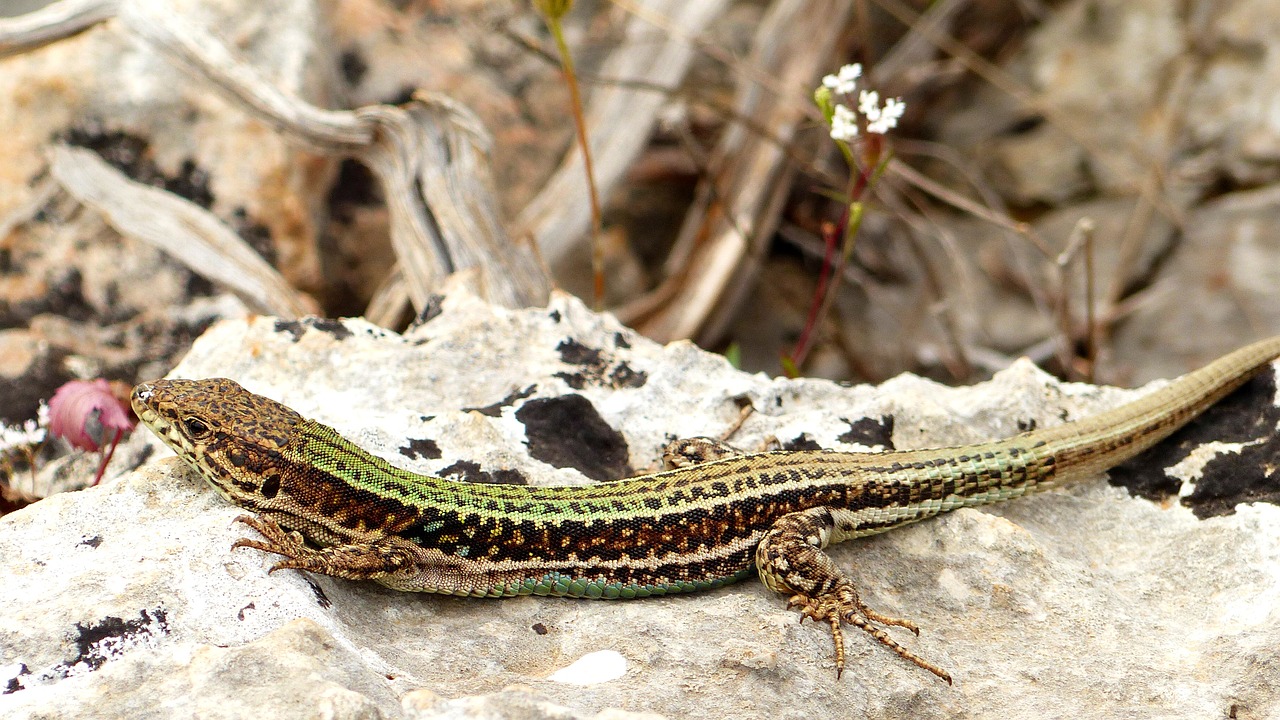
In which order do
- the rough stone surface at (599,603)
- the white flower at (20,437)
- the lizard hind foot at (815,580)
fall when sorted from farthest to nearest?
the white flower at (20,437), the lizard hind foot at (815,580), the rough stone surface at (599,603)

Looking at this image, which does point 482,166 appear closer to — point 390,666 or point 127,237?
point 127,237

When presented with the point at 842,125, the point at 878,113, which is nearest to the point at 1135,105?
the point at 878,113

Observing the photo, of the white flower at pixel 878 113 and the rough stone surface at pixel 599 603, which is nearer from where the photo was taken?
the rough stone surface at pixel 599 603

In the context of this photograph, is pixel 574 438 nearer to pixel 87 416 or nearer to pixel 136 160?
pixel 87 416

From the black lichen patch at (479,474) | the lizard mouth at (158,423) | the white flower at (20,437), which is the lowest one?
the white flower at (20,437)

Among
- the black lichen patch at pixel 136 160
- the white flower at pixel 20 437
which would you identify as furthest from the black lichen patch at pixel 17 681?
the black lichen patch at pixel 136 160

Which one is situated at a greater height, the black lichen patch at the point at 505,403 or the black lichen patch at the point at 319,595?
the black lichen patch at the point at 505,403

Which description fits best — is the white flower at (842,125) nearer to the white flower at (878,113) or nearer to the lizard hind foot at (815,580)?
the white flower at (878,113)
